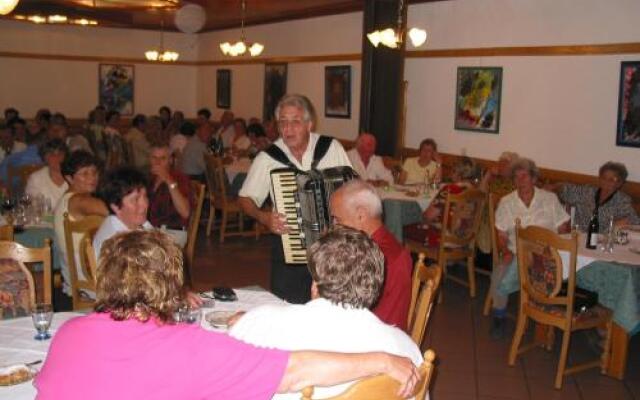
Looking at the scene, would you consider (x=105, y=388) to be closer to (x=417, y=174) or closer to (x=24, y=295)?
(x=24, y=295)

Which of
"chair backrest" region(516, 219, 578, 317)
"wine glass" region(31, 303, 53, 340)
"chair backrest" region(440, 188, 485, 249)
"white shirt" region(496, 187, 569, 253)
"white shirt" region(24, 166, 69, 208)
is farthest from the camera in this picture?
"chair backrest" region(440, 188, 485, 249)

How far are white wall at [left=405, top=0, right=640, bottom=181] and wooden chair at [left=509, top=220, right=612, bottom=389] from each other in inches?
102

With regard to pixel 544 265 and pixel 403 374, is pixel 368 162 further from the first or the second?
pixel 403 374

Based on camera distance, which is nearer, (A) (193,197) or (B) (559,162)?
(A) (193,197)

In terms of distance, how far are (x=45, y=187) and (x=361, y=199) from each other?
3.27 m

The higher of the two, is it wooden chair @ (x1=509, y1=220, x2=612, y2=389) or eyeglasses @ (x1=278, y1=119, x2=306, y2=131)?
eyeglasses @ (x1=278, y1=119, x2=306, y2=131)

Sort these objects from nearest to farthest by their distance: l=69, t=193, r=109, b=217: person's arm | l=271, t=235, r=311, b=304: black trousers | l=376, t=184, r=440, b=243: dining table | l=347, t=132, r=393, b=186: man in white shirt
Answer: l=271, t=235, r=311, b=304: black trousers
l=69, t=193, r=109, b=217: person's arm
l=376, t=184, r=440, b=243: dining table
l=347, t=132, r=393, b=186: man in white shirt

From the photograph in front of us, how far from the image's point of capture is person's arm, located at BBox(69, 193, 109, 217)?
4.15 m

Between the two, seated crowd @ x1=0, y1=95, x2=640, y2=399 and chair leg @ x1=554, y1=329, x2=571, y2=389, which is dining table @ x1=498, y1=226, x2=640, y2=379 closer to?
chair leg @ x1=554, y1=329, x2=571, y2=389

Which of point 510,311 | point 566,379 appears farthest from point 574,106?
point 566,379

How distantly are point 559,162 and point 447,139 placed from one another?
1821 mm

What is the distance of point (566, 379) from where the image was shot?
4535 mm

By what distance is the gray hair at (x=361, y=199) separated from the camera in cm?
310

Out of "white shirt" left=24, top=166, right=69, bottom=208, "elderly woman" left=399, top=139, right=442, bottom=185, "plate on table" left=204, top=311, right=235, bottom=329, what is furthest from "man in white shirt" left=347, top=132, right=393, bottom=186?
"plate on table" left=204, top=311, right=235, bottom=329
